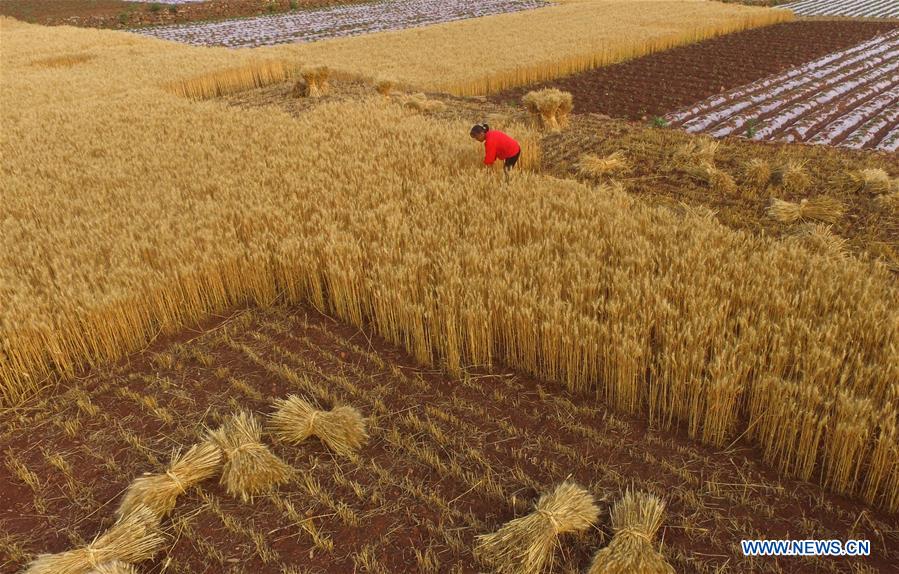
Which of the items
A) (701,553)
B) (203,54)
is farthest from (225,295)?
(203,54)

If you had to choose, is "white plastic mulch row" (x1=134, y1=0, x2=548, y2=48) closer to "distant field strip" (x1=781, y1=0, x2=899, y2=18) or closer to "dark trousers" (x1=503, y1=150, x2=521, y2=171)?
"distant field strip" (x1=781, y1=0, x2=899, y2=18)

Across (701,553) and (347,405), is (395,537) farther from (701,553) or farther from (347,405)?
(701,553)

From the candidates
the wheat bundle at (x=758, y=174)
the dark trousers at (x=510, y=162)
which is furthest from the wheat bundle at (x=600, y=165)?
the wheat bundle at (x=758, y=174)

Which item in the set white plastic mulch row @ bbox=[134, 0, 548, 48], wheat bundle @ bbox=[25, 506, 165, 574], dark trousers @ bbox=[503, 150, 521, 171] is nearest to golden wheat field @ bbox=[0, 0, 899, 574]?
wheat bundle @ bbox=[25, 506, 165, 574]

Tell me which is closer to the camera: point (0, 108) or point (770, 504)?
point (770, 504)

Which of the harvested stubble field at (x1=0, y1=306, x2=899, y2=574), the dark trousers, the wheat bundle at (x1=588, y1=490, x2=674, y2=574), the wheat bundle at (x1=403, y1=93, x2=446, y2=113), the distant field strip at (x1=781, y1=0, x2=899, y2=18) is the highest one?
the distant field strip at (x1=781, y1=0, x2=899, y2=18)

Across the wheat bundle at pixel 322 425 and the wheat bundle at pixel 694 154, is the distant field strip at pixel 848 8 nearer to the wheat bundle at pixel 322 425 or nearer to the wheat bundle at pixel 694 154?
the wheat bundle at pixel 694 154

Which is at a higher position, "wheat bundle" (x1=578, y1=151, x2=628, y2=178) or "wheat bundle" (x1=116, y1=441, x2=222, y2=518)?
"wheat bundle" (x1=578, y1=151, x2=628, y2=178)
